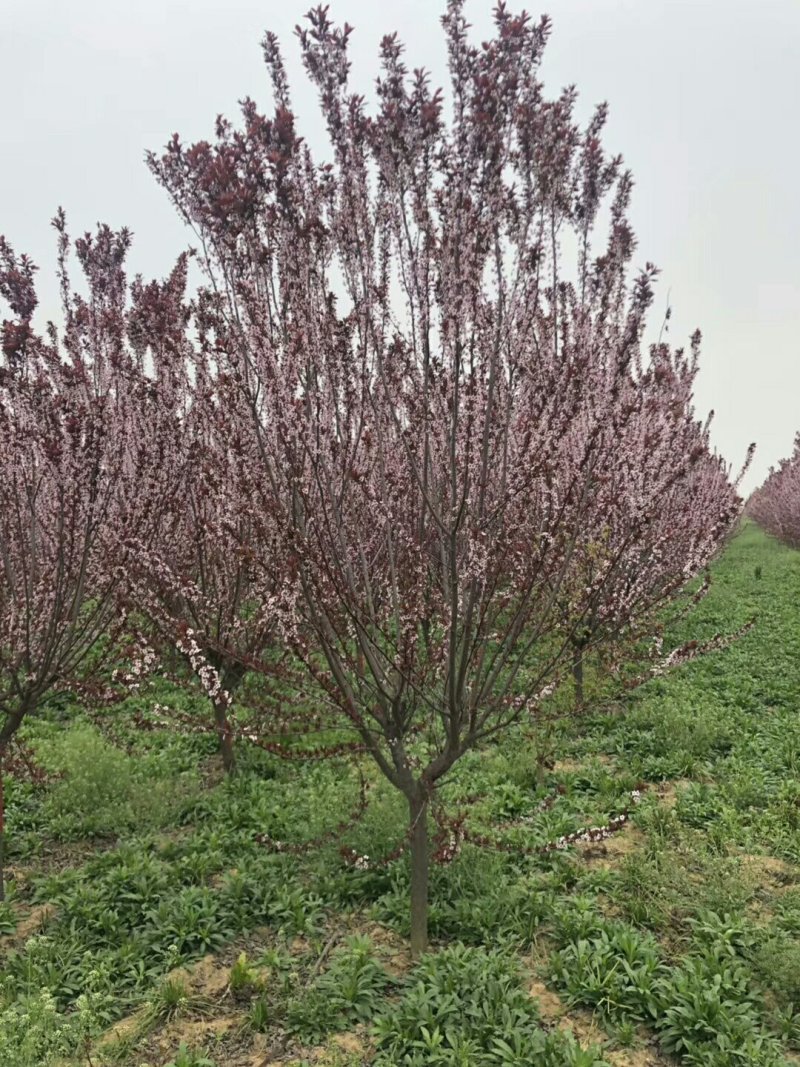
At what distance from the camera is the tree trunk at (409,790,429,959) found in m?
4.21

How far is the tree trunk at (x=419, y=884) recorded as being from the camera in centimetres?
421

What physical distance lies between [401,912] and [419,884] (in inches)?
21.1

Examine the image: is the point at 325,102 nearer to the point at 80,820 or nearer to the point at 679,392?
the point at 80,820

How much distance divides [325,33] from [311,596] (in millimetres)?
3072

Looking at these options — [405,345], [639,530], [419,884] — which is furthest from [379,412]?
[419,884]

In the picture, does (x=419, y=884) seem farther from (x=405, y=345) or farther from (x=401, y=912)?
(x=405, y=345)

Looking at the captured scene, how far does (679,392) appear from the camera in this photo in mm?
12438

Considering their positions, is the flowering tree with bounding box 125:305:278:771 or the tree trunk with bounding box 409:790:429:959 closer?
the tree trunk with bounding box 409:790:429:959

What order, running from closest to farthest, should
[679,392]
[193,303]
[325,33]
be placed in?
1. [325,33]
2. [193,303]
3. [679,392]

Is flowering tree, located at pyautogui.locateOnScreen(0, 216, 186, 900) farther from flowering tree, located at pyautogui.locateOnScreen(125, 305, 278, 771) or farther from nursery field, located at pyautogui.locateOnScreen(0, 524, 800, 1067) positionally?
nursery field, located at pyautogui.locateOnScreen(0, 524, 800, 1067)

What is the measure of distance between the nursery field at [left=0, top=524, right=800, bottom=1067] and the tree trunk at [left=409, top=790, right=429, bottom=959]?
0.12 meters

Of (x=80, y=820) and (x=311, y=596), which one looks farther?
(x=80, y=820)

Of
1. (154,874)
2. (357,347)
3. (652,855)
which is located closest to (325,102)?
(357,347)

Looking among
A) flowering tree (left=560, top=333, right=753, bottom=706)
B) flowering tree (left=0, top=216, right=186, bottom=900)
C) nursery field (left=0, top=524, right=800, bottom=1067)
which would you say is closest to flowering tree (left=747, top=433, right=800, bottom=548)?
flowering tree (left=560, top=333, right=753, bottom=706)
